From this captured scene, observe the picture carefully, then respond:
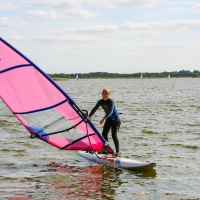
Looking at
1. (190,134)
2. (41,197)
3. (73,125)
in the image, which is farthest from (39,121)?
(190,134)

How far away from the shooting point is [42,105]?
1052 cm

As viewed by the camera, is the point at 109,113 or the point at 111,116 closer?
the point at 109,113

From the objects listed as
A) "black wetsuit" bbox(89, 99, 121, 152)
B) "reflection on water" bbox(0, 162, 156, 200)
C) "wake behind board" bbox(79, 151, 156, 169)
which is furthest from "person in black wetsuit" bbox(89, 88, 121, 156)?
"reflection on water" bbox(0, 162, 156, 200)

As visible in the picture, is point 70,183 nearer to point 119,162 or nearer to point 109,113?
point 119,162

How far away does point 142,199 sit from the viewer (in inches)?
344

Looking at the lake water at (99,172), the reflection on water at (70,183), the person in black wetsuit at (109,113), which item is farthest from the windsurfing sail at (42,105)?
the lake water at (99,172)

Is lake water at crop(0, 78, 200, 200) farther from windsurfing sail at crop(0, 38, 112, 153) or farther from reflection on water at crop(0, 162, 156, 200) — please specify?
windsurfing sail at crop(0, 38, 112, 153)

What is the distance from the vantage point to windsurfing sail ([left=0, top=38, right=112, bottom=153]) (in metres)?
9.88

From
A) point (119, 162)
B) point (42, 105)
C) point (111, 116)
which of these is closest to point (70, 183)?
point (119, 162)

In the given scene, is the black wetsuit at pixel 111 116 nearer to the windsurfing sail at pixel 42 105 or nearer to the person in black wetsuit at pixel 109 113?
the person in black wetsuit at pixel 109 113

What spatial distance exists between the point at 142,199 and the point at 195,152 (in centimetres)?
505

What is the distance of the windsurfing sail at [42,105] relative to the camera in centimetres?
988

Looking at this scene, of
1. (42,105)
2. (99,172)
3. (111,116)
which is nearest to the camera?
(42,105)

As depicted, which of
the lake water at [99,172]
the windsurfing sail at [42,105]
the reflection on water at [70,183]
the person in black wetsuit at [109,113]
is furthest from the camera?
the person in black wetsuit at [109,113]
